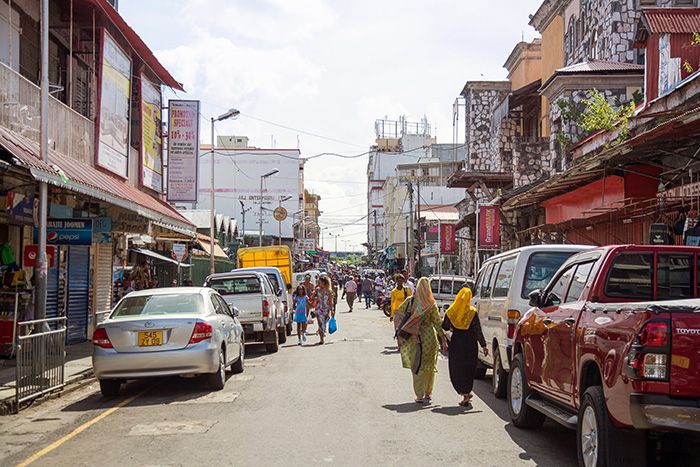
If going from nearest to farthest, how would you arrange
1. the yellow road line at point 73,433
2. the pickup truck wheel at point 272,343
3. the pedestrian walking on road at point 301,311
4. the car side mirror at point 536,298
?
the yellow road line at point 73,433, the car side mirror at point 536,298, the pickup truck wheel at point 272,343, the pedestrian walking on road at point 301,311

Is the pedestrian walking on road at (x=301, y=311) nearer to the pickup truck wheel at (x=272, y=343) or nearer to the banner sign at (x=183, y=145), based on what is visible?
the pickup truck wheel at (x=272, y=343)

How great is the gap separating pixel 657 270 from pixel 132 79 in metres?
19.6

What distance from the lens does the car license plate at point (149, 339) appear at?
1159 centimetres

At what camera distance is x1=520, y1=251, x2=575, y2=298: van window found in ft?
35.4

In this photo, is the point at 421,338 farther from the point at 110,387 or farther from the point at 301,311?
the point at 301,311

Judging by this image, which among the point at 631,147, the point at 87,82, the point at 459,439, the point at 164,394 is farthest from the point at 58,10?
the point at 459,439

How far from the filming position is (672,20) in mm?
17797

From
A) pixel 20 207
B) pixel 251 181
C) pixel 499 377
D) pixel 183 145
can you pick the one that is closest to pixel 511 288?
pixel 499 377

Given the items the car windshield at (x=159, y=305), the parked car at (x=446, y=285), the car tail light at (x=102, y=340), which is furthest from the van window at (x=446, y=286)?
the car tail light at (x=102, y=340)

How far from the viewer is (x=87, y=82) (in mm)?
21453

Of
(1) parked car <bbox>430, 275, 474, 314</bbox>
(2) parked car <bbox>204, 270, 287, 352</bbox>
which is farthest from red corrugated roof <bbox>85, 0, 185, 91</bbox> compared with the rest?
(1) parked car <bbox>430, 275, 474, 314</bbox>

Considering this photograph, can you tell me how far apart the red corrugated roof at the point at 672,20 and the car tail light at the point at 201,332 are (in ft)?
39.5

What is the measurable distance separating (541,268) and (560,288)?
97.5 inches

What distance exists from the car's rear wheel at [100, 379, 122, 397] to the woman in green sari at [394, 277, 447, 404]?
14.2 ft
